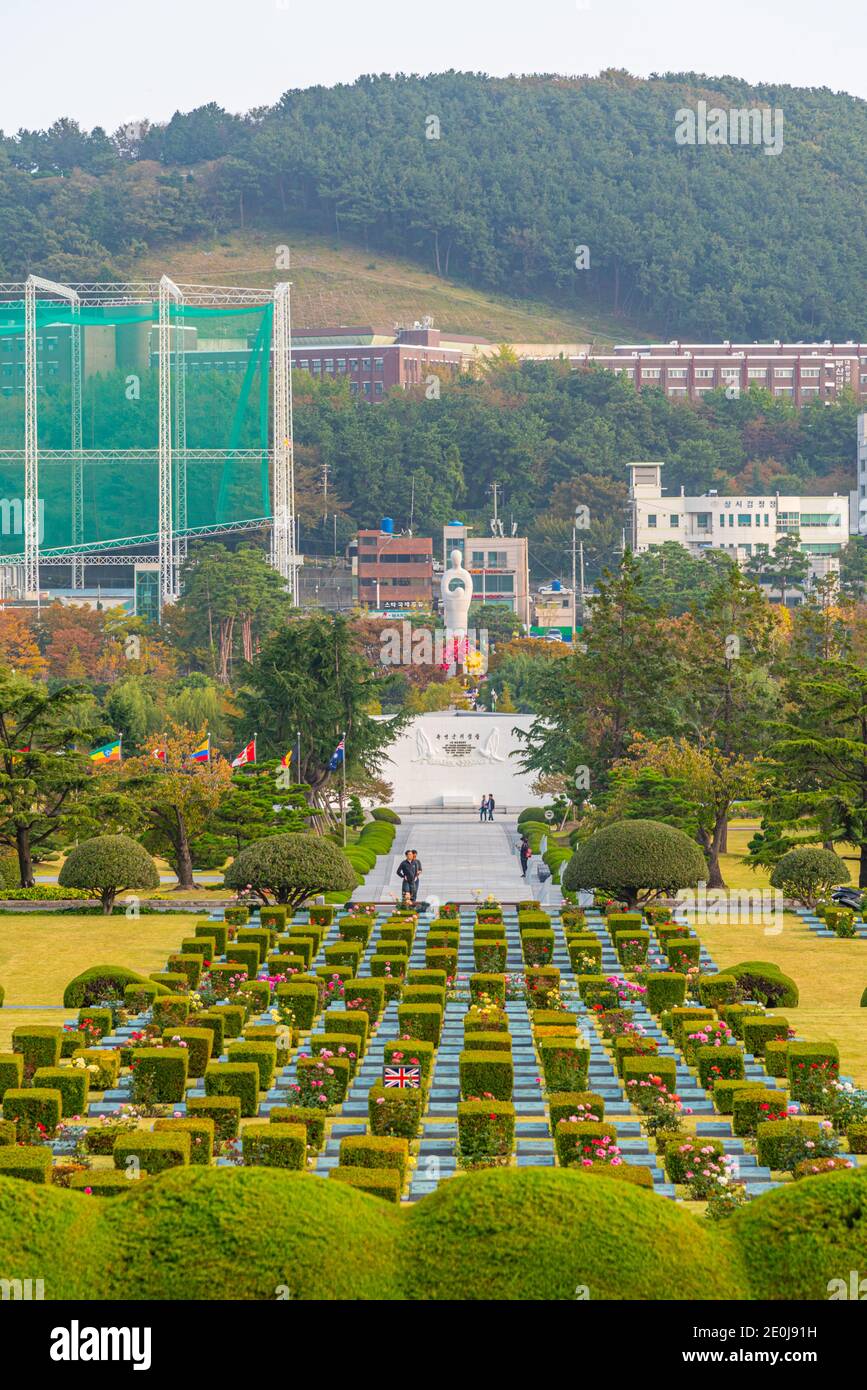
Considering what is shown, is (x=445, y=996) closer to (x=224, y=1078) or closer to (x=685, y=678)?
(x=224, y=1078)

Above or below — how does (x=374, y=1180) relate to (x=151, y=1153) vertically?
above

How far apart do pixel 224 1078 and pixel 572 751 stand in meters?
33.3

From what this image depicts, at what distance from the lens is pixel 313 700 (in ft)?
177

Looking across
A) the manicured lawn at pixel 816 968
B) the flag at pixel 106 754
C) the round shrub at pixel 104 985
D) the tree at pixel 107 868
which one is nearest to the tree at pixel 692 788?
the manicured lawn at pixel 816 968

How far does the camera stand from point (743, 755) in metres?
49.8

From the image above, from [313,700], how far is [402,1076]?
30.9 metres

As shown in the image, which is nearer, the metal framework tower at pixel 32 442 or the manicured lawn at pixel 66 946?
the manicured lawn at pixel 66 946

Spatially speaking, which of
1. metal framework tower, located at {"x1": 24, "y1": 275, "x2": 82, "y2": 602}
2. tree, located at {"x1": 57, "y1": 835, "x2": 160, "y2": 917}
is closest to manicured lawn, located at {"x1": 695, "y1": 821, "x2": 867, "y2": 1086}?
tree, located at {"x1": 57, "y1": 835, "x2": 160, "y2": 917}

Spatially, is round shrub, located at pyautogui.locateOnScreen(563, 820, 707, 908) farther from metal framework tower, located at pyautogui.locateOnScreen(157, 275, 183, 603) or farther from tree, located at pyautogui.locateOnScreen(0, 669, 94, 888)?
metal framework tower, located at pyautogui.locateOnScreen(157, 275, 183, 603)

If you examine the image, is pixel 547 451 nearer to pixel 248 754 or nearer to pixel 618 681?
pixel 618 681

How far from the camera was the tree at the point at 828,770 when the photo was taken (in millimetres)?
41594

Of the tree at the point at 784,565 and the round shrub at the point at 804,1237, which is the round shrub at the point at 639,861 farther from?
the tree at the point at 784,565

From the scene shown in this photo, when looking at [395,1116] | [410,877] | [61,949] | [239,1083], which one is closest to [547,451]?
[410,877]

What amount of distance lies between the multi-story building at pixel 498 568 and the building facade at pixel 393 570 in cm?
219
